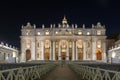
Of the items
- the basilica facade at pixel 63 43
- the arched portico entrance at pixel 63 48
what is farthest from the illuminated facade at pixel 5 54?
the arched portico entrance at pixel 63 48

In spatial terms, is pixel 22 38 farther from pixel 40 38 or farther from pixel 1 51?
pixel 1 51

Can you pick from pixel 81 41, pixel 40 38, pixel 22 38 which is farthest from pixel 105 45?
pixel 22 38

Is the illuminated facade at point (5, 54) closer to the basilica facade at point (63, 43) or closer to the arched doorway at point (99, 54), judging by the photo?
the basilica facade at point (63, 43)

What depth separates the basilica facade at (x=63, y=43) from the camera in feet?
461

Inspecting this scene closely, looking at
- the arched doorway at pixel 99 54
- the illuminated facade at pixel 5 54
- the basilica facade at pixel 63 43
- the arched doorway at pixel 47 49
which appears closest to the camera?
the illuminated facade at pixel 5 54

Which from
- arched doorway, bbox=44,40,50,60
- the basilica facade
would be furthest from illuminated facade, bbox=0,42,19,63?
arched doorway, bbox=44,40,50,60

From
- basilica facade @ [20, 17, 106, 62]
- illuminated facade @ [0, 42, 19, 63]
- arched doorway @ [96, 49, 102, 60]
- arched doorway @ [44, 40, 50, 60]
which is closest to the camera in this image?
illuminated facade @ [0, 42, 19, 63]

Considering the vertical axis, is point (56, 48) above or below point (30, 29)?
below

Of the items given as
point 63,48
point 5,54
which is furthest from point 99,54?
point 5,54

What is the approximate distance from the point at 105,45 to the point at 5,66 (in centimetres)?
9171

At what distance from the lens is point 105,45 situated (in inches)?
5595

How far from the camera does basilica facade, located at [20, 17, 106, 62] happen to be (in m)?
141

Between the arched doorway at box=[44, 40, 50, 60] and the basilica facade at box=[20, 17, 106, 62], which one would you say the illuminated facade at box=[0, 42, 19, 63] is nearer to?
the basilica facade at box=[20, 17, 106, 62]

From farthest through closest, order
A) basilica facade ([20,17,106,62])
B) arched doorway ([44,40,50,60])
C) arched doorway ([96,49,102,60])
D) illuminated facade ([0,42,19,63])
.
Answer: arched doorway ([96,49,102,60]) → arched doorway ([44,40,50,60]) → basilica facade ([20,17,106,62]) → illuminated facade ([0,42,19,63])
